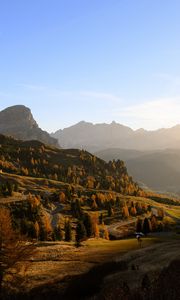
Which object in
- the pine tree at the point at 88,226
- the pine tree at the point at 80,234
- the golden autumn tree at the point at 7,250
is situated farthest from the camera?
the pine tree at the point at 88,226

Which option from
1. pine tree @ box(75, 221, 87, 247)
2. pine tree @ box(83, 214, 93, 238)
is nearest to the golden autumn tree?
pine tree @ box(75, 221, 87, 247)

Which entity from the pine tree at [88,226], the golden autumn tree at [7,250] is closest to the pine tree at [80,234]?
the pine tree at [88,226]

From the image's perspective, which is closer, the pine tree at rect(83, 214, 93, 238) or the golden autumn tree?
the golden autumn tree

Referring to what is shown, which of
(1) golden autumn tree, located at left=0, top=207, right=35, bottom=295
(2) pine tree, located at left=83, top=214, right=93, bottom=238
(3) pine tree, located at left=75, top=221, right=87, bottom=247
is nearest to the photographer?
(1) golden autumn tree, located at left=0, top=207, right=35, bottom=295

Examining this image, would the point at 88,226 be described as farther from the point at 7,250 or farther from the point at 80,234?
the point at 7,250

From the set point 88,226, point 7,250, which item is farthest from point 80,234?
point 7,250

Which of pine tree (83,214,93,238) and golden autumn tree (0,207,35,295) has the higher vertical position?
golden autumn tree (0,207,35,295)

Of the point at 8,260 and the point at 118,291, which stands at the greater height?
the point at 118,291

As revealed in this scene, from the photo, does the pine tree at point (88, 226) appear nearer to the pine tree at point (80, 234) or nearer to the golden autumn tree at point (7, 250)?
the pine tree at point (80, 234)

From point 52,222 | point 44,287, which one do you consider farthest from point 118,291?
point 52,222

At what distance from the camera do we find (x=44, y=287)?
63750 mm

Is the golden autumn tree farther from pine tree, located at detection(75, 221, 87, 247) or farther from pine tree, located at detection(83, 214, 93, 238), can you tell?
pine tree, located at detection(83, 214, 93, 238)

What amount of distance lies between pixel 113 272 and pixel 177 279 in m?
45.7

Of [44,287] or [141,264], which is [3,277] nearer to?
[44,287]
